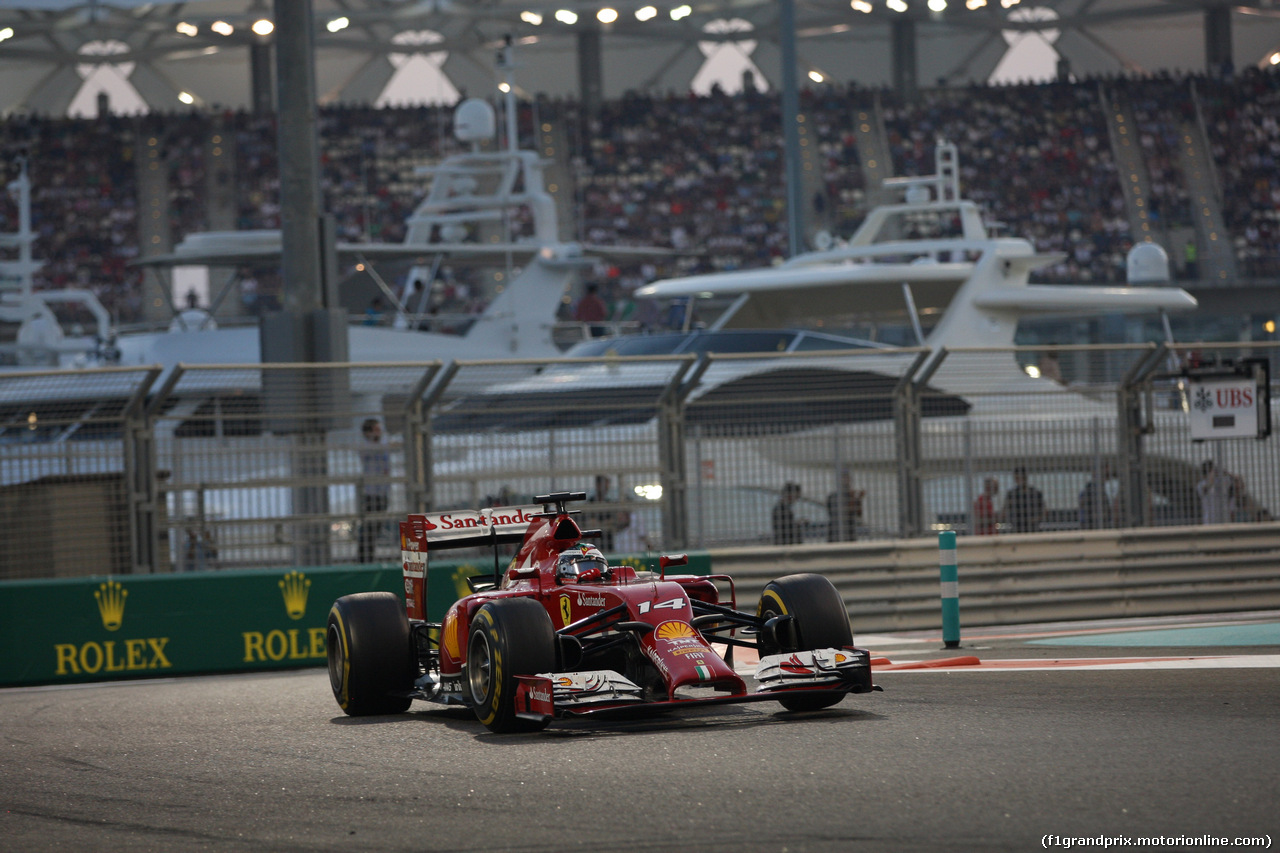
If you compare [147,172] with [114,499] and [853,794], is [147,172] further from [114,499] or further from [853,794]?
[853,794]

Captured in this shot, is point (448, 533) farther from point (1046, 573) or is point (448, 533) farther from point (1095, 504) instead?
point (1095, 504)

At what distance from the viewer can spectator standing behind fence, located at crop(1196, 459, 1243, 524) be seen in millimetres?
13570

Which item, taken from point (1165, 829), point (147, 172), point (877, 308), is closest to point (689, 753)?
point (1165, 829)

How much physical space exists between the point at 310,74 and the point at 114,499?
4.02m

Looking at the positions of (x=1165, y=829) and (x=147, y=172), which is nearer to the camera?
(x=1165, y=829)

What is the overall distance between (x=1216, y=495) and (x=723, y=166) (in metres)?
33.4

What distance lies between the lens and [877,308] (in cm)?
2244

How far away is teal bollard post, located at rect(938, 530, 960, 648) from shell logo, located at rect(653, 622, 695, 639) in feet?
13.1

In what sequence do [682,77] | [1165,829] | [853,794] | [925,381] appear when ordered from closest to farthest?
[1165,829]
[853,794]
[925,381]
[682,77]

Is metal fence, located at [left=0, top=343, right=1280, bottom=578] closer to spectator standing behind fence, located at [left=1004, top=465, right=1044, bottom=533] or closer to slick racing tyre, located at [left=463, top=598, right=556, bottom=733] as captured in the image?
spectator standing behind fence, located at [left=1004, top=465, right=1044, bottom=533]

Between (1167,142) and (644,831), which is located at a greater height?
(1167,142)

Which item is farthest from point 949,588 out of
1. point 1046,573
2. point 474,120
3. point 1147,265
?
point 474,120

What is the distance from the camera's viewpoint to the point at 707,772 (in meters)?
5.99

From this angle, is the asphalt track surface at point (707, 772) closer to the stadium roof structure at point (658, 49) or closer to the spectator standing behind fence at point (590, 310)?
the spectator standing behind fence at point (590, 310)
